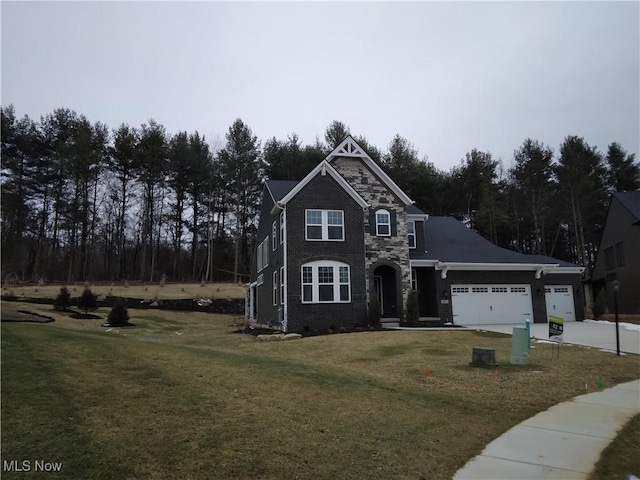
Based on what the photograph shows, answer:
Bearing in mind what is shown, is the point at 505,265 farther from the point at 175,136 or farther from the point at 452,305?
the point at 175,136

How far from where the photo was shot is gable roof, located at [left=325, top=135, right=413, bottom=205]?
25.6 metres

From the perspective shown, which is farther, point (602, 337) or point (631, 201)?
point (631, 201)

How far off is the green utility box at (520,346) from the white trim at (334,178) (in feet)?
42.5

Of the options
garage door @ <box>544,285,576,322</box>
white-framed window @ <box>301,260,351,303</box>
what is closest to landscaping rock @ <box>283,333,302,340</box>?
white-framed window @ <box>301,260,351,303</box>

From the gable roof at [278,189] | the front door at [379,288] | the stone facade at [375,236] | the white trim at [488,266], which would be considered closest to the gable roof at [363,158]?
the stone facade at [375,236]

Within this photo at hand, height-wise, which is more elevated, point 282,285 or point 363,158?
point 363,158

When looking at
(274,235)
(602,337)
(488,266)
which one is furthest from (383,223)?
(602,337)

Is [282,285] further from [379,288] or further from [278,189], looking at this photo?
[278,189]

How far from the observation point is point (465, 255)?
26984 mm

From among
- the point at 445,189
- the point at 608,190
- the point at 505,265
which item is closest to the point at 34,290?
the point at 505,265

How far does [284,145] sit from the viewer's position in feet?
159

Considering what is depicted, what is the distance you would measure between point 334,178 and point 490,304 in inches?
438

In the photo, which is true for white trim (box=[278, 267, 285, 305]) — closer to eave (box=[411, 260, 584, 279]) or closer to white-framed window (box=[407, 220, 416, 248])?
eave (box=[411, 260, 584, 279])

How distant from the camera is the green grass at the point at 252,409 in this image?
16.1ft
